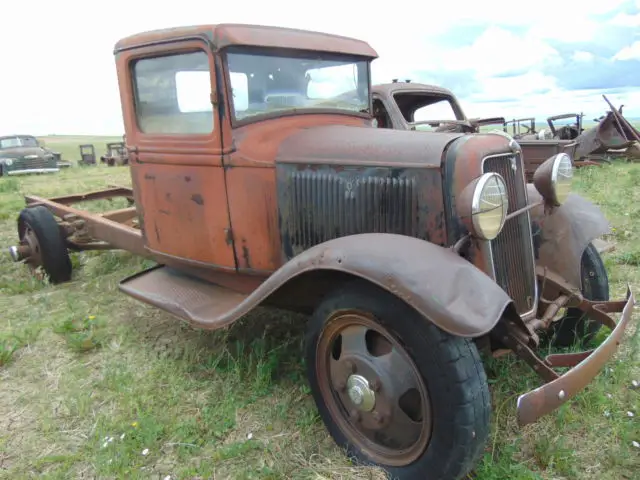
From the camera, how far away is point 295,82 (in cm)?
310

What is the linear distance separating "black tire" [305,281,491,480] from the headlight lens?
18.4 inches

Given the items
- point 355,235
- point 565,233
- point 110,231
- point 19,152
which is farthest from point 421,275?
point 19,152

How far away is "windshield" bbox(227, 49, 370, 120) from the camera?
2.87 metres

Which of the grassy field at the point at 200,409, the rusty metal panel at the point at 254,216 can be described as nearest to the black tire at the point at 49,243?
the grassy field at the point at 200,409

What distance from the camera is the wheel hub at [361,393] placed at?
2178 mm

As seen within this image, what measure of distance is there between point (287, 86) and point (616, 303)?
2.20 m

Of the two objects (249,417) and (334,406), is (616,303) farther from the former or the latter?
(249,417)

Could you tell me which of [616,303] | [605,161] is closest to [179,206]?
[616,303]

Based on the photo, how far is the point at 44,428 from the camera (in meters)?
2.58

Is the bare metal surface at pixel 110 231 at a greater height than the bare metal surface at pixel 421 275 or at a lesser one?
lesser

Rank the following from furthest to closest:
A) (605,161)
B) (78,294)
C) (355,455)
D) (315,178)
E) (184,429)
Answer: (605,161), (78,294), (315,178), (184,429), (355,455)

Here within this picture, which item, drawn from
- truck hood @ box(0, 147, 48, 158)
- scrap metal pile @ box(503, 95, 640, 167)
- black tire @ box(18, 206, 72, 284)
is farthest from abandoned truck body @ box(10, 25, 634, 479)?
truck hood @ box(0, 147, 48, 158)

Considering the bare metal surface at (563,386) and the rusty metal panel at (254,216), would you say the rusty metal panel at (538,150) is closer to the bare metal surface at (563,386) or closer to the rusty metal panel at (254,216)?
the bare metal surface at (563,386)

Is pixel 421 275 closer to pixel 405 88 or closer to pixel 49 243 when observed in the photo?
pixel 49 243
